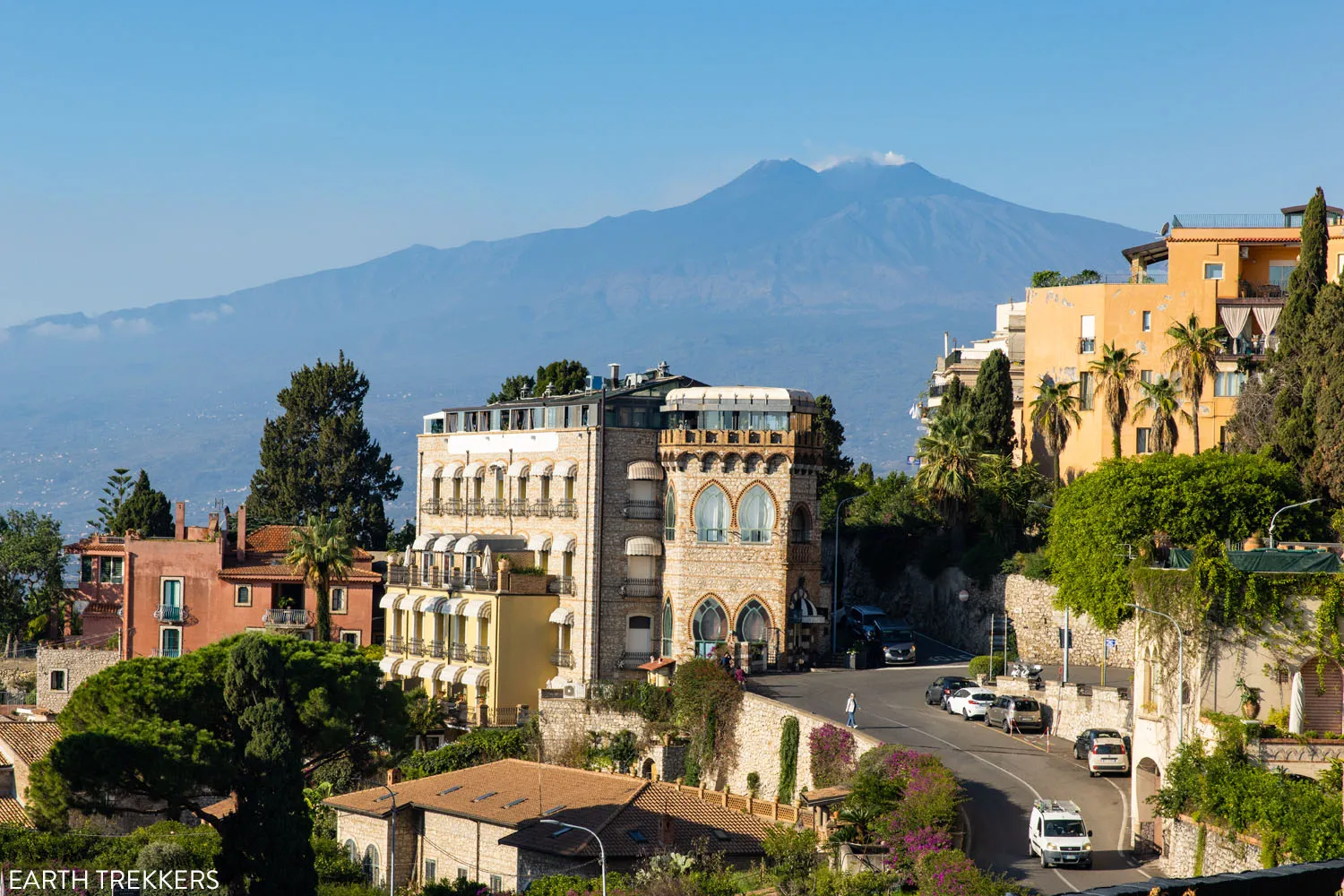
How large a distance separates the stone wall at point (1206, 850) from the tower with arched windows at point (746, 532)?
25.3 metres

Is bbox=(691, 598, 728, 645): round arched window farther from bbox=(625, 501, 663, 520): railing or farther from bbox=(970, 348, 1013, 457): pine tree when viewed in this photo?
bbox=(970, 348, 1013, 457): pine tree

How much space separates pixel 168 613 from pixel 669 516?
103ft

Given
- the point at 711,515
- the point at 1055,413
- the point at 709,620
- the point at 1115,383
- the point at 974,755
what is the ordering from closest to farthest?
the point at 974,755, the point at 709,620, the point at 711,515, the point at 1115,383, the point at 1055,413

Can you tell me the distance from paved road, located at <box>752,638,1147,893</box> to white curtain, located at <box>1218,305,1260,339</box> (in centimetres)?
2318

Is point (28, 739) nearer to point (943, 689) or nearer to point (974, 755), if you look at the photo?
point (943, 689)

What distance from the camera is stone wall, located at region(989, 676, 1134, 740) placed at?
2103 inches

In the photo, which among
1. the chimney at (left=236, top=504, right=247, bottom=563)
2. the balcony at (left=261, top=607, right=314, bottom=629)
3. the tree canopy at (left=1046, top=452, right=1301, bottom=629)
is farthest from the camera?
the chimney at (left=236, top=504, right=247, bottom=563)

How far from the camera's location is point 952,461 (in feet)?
251

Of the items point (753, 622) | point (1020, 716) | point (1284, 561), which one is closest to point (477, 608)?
point (753, 622)

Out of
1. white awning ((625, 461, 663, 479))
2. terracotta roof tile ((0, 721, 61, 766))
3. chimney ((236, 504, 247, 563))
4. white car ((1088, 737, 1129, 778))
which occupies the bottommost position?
terracotta roof tile ((0, 721, 61, 766))

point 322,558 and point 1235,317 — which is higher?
point 1235,317

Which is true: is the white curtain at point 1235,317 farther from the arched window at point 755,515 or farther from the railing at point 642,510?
the railing at point 642,510

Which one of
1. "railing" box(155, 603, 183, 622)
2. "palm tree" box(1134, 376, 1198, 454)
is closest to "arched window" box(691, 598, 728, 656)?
"palm tree" box(1134, 376, 1198, 454)

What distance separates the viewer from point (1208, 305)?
79000mm
